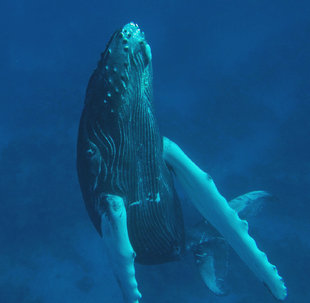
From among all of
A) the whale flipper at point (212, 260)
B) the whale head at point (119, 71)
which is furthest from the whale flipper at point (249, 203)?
the whale head at point (119, 71)

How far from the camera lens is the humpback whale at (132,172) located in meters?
3.95

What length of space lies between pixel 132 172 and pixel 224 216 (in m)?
1.68

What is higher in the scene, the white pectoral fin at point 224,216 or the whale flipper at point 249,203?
the whale flipper at point 249,203

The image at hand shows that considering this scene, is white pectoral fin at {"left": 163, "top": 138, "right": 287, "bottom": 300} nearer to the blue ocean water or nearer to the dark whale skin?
the dark whale skin

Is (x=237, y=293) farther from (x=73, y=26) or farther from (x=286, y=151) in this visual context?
(x=73, y=26)

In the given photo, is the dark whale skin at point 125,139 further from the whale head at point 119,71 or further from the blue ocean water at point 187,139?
the blue ocean water at point 187,139

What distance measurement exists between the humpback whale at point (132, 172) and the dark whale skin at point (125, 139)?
0.04ft

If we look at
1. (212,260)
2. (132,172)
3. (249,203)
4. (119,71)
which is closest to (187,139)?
(249,203)

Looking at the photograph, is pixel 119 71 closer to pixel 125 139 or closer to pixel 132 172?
pixel 125 139

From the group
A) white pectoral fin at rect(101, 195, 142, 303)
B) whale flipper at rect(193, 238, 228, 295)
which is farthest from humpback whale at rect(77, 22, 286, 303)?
whale flipper at rect(193, 238, 228, 295)

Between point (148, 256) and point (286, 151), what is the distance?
7.05 meters

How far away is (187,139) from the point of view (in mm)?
11258

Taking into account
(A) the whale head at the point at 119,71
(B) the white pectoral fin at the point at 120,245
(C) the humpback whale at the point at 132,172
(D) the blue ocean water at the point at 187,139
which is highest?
(D) the blue ocean water at the point at 187,139

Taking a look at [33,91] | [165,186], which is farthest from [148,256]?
[33,91]
